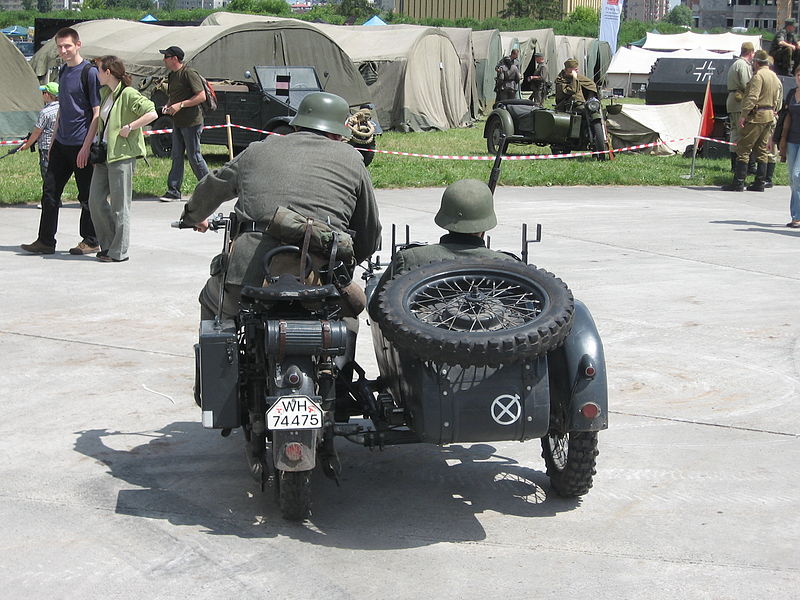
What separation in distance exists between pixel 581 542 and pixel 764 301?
5.18 metres

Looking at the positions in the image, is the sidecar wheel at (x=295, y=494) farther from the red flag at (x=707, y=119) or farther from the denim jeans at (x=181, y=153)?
the red flag at (x=707, y=119)

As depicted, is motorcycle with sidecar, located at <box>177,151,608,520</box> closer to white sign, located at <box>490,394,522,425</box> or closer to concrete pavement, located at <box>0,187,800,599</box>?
white sign, located at <box>490,394,522,425</box>

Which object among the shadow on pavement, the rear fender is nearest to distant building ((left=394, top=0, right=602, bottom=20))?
the rear fender

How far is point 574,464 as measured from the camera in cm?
474

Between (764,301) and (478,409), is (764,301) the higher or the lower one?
the lower one

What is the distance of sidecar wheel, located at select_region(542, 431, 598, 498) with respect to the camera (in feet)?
15.4

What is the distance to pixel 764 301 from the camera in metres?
9.06

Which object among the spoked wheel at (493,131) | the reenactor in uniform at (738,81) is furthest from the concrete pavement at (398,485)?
the spoked wheel at (493,131)

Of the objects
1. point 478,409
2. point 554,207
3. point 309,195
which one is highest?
point 309,195

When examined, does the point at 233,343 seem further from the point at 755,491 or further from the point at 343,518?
the point at 755,491

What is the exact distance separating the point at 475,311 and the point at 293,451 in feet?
2.88

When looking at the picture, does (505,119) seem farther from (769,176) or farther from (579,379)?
(579,379)

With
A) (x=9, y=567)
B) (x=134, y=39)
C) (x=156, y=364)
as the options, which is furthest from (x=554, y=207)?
(x=134, y=39)

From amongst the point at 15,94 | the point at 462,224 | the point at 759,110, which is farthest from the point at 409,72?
the point at 462,224
